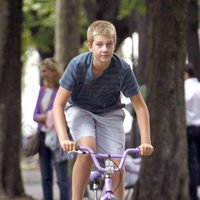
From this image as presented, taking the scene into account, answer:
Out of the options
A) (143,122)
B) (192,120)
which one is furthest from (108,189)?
(192,120)

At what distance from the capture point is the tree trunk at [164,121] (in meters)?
12.7

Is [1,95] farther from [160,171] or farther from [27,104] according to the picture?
[27,104]

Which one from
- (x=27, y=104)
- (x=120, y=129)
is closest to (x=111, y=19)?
(x=120, y=129)

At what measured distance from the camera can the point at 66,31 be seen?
603 inches

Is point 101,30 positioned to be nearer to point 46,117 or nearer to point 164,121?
point 164,121

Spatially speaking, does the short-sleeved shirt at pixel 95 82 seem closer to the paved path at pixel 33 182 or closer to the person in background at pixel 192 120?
the person in background at pixel 192 120

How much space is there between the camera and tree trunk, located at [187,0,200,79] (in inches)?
865

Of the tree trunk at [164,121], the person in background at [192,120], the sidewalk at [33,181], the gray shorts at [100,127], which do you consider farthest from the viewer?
the sidewalk at [33,181]

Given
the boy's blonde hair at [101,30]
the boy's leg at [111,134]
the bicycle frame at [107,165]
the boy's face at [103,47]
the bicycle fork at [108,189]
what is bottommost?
the bicycle fork at [108,189]

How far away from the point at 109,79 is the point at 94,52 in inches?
11.1

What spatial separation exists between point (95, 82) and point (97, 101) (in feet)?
0.61

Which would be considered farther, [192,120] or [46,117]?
[192,120]

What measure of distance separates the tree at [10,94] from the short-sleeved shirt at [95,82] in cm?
650

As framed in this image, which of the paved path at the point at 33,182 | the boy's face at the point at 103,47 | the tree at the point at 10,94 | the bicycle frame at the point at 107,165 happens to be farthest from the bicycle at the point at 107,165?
the paved path at the point at 33,182
